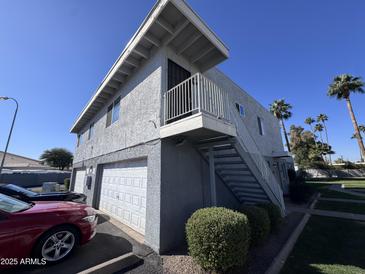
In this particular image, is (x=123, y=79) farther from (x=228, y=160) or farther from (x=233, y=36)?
(x=228, y=160)

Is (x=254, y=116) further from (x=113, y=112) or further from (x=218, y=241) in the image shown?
(x=218, y=241)

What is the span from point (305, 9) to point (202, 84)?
7278 millimetres

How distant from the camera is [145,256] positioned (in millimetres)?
4184

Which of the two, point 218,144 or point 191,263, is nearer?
point 191,263

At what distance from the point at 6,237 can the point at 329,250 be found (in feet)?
24.8

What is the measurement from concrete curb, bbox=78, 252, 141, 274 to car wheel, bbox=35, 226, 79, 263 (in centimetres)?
81

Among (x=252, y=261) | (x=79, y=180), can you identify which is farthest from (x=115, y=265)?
(x=79, y=180)

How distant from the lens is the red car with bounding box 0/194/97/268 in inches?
120

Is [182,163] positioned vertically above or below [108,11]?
below

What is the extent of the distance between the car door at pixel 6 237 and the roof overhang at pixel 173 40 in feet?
19.6

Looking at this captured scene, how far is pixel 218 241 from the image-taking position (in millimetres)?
3393

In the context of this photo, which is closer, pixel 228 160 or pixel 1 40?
pixel 228 160

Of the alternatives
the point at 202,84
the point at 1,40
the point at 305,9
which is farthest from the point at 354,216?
the point at 1,40

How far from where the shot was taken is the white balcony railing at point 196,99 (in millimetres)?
4432
